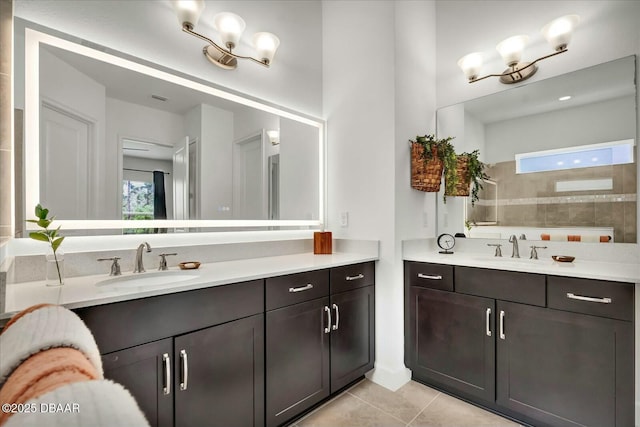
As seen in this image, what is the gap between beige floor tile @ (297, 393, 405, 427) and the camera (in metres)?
1.67

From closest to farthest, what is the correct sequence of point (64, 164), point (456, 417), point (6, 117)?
point (6, 117) → point (64, 164) → point (456, 417)

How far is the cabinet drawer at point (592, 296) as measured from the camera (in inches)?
53.8

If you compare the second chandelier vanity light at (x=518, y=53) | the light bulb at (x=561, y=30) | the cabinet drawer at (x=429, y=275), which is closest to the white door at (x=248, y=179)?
the cabinet drawer at (x=429, y=275)

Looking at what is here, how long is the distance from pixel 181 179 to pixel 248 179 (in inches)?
17.9

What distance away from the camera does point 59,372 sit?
0.41 metres

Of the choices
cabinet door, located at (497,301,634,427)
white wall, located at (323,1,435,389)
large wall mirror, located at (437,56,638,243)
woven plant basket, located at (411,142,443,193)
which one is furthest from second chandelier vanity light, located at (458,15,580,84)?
cabinet door, located at (497,301,634,427)

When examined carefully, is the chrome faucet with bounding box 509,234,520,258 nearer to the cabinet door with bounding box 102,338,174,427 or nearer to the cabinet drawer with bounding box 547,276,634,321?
the cabinet drawer with bounding box 547,276,634,321

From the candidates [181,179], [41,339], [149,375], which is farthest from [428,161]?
[41,339]

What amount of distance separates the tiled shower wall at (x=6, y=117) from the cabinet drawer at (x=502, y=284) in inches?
90.0

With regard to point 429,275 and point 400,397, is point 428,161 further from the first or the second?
point 400,397

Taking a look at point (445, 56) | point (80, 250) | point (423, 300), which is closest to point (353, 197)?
point (423, 300)

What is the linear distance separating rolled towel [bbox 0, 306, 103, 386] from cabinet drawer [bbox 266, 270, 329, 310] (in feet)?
3.06

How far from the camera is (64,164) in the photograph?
1.36 metres

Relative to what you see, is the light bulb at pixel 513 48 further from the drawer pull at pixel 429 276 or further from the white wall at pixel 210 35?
the drawer pull at pixel 429 276
